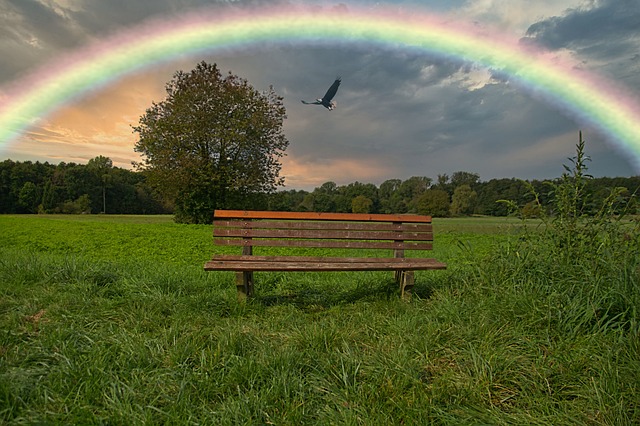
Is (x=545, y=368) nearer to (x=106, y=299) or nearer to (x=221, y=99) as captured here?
(x=106, y=299)

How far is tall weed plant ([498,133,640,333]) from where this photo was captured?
3.09 metres

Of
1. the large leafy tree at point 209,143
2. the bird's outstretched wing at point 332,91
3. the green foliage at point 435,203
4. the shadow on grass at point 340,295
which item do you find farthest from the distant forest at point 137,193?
the shadow on grass at point 340,295

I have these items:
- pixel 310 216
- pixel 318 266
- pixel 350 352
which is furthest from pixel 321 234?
pixel 350 352

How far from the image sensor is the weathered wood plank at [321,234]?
4871mm

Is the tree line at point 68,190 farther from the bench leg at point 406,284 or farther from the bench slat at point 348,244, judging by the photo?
the bench leg at point 406,284

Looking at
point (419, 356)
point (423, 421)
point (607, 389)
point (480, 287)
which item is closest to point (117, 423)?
point (423, 421)

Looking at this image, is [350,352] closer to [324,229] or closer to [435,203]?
[324,229]

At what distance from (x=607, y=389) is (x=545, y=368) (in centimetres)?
33

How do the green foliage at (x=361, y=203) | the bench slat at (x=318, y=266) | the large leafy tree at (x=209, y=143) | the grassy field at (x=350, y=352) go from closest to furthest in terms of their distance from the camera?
the grassy field at (x=350, y=352) → the bench slat at (x=318, y=266) → the large leafy tree at (x=209, y=143) → the green foliage at (x=361, y=203)

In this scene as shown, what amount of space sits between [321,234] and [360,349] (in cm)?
205

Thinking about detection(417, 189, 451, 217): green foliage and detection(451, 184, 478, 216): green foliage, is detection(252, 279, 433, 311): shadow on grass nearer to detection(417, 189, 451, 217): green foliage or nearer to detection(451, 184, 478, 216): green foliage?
detection(417, 189, 451, 217): green foliage

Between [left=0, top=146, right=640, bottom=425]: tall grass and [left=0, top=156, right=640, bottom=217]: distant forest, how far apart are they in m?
33.3

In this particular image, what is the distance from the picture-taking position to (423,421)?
7.01ft

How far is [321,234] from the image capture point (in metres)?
4.93
